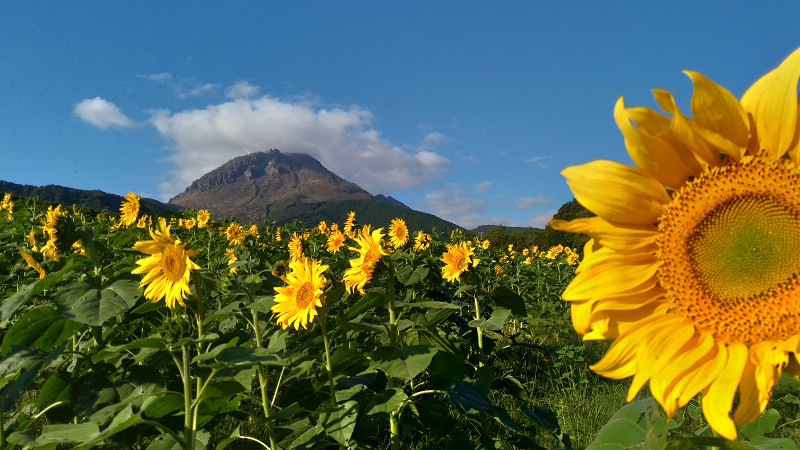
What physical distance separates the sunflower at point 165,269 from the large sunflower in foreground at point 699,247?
1.92 meters

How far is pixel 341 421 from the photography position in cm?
198

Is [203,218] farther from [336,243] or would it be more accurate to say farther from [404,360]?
[404,360]

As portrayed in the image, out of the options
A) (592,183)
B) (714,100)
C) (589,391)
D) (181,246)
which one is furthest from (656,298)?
(589,391)

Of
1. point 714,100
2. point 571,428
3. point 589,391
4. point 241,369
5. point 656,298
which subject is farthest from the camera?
point 589,391

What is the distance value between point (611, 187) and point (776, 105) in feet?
1.02

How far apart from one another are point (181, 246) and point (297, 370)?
81cm

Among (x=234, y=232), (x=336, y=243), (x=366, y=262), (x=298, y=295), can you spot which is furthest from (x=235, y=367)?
(x=234, y=232)

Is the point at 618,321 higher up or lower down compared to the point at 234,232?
lower down

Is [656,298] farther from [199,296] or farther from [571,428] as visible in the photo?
[571,428]

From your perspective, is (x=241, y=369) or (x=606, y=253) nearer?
(x=606, y=253)

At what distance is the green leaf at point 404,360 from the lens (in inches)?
76.1

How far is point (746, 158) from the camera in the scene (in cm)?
102

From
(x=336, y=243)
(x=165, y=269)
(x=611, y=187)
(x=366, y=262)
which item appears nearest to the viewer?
(x=611, y=187)

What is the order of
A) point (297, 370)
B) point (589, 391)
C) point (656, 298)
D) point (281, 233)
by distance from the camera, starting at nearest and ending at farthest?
point (656, 298), point (297, 370), point (589, 391), point (281, 233)
